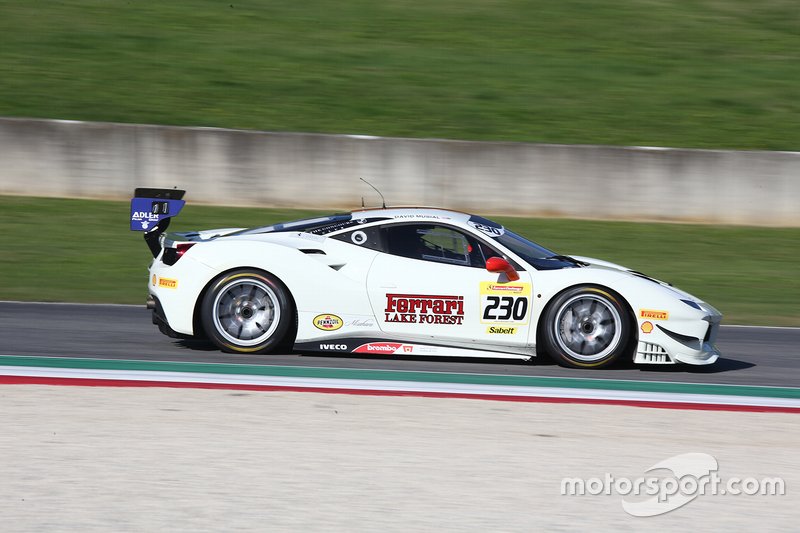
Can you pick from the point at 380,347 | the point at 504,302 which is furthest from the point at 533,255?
the point at 380,347

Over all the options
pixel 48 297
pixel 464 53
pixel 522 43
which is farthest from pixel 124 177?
pixel 522 43

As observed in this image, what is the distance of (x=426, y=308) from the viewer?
24.5 feet

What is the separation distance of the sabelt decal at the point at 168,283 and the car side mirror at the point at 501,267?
246cm

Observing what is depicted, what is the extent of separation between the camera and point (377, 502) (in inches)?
180

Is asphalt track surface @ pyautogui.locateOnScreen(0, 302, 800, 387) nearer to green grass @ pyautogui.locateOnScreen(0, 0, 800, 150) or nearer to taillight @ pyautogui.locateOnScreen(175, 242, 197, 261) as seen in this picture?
taillight @ pyautogui.locateOnScreen(175, 242, 197, 261)

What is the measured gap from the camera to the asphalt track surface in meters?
7.58

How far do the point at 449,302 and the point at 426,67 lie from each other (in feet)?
44.3

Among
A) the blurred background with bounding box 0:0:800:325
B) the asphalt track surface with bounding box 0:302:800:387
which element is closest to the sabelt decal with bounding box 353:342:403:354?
the asphalt track surface with bounding box 0:302:800:387

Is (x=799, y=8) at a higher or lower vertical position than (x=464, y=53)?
higher

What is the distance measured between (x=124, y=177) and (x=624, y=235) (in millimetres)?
7861

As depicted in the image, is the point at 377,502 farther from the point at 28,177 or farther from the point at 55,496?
the point at 28,177

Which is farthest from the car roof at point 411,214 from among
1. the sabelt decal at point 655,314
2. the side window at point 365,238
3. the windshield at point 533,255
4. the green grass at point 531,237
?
the green grass at point 531,237

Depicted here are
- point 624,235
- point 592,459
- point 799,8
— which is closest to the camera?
point 592,459

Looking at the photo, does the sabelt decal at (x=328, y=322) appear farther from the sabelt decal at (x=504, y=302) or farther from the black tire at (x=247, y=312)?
the sabelt decal at (x=504, y=302)
